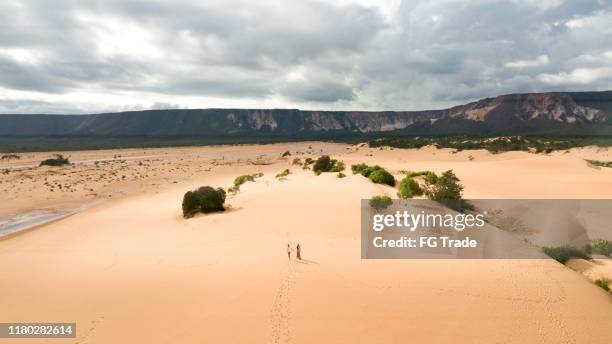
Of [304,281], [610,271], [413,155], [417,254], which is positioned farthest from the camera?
[413,155]

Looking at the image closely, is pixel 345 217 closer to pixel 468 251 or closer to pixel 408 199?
pixel 408 199

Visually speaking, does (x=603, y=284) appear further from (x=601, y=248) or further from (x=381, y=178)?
(x=381, y=178)

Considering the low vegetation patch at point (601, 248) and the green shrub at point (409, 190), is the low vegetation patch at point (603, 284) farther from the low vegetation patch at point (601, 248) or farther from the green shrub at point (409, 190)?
the green shrub at point (409, 190)

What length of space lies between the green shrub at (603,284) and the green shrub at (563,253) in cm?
188

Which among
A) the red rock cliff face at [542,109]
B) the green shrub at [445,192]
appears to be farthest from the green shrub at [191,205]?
the red rock cliff face at [542,109]

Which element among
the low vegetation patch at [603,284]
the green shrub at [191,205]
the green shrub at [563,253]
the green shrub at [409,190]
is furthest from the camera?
the green shrub at [191,205]

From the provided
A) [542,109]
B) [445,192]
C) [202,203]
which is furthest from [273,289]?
[542,109]

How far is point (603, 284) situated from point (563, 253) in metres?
2.70

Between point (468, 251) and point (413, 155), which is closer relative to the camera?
point (468, 251)

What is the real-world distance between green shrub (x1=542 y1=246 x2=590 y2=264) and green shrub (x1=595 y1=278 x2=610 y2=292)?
1884 millimetres

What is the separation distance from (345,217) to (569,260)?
344 inches

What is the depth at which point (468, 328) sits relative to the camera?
25.3ft

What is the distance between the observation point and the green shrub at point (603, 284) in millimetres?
10020

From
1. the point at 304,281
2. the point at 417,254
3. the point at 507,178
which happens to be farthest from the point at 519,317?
the point at 507,178
